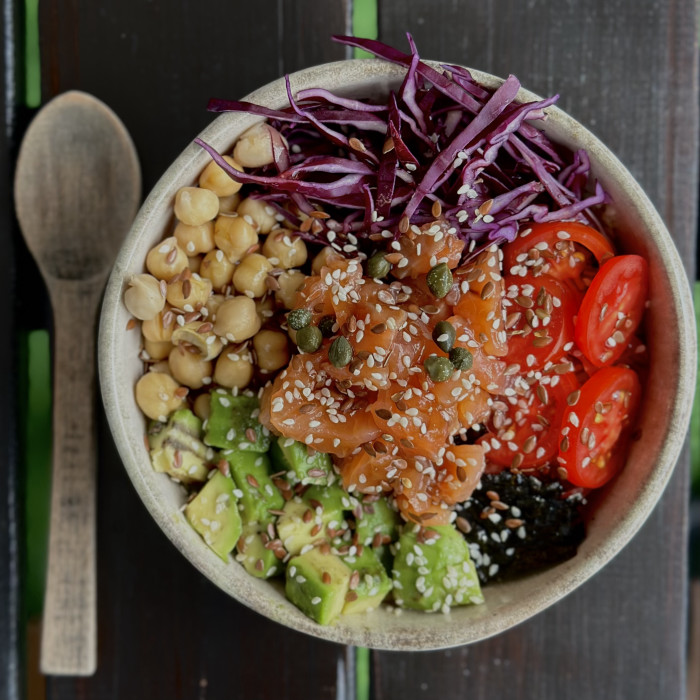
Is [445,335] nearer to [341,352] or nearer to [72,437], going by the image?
[341,352]

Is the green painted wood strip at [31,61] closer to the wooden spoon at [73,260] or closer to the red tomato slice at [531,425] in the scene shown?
the wooden spoon at [73,260]

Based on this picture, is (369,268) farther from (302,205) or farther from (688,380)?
(688,380)

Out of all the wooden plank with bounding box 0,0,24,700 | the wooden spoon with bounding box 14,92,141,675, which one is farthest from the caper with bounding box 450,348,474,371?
the wooden plank with bounding box 0,0,24,700

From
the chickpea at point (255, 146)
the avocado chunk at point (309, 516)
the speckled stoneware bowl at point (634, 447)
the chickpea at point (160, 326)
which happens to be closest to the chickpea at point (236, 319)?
the chickpea at point (160, 326)

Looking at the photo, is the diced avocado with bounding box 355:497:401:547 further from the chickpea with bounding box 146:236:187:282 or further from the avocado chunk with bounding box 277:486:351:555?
the chickpea with bounding box 146:236:187:282

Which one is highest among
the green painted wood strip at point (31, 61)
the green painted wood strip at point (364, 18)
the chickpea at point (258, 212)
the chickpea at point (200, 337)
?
the green painted wood strip at point (364, 18)
